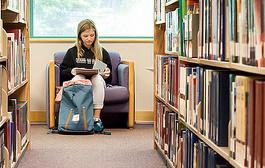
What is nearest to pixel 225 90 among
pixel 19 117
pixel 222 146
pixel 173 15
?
pixel 222 146

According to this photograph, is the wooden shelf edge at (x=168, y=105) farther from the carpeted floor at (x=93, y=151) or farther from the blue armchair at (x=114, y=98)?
the blue armchair at (x=114, y=98)

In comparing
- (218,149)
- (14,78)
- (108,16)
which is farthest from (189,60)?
(108,16)

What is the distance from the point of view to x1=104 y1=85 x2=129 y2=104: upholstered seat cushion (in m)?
5.48

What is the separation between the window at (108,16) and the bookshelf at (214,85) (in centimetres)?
225

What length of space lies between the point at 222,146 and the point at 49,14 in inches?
171

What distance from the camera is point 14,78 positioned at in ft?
12.1

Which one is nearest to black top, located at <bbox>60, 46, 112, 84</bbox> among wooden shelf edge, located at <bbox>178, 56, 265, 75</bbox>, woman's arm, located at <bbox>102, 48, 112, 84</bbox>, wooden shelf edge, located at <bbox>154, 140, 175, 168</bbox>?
woman's arm, located at <bbox>102, 48, 112, 84</bbox>

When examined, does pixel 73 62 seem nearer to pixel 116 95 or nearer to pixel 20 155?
pixel 116 95

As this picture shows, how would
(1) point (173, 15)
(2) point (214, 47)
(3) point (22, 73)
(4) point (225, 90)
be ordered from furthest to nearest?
(3) point (22, 73)
(1) point (173, 15)
(2) point (214, 47)
(4) point (225, 90)

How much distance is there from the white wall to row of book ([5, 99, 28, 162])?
1.80m

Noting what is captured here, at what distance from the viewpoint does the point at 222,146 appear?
226 cm

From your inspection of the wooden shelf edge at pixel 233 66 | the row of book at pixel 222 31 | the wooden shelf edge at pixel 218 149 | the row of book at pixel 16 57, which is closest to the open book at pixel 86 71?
the row of book at pixel 16 57

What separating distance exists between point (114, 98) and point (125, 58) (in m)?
0.83

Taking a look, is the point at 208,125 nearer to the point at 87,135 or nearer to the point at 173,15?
the point at 173,15
